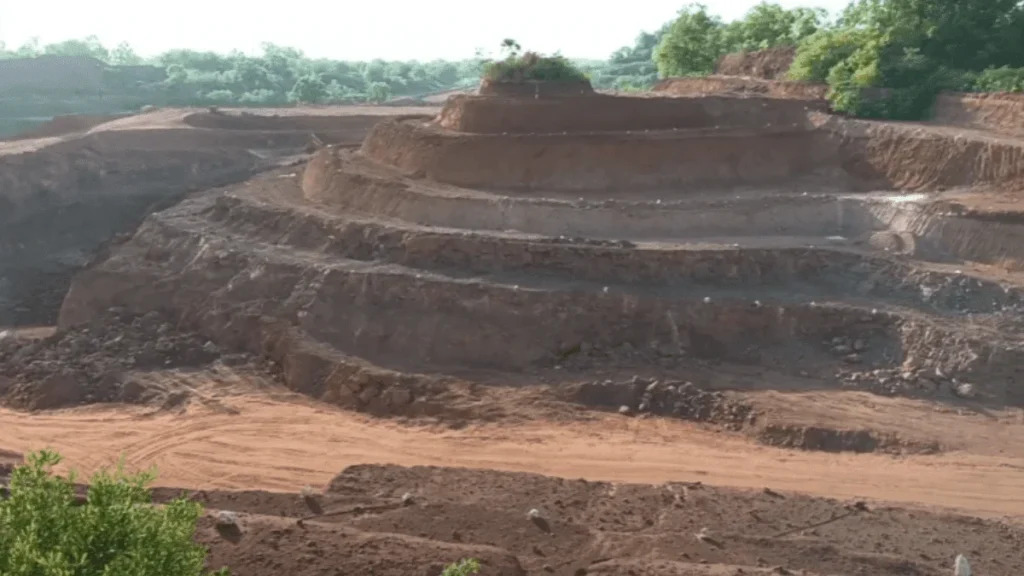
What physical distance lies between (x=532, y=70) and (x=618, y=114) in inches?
129

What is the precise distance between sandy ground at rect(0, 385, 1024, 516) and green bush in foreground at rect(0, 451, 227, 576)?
8779 millimetres

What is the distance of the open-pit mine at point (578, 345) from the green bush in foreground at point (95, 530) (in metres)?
3.56

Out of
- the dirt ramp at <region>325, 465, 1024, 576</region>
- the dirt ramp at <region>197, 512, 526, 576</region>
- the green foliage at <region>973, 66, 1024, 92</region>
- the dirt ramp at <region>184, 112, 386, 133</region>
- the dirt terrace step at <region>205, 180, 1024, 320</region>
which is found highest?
the green foliage at <region>973, 66, 1024, 92</region>

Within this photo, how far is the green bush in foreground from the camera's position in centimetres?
593

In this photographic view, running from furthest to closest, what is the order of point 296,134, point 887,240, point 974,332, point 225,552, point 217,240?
point 296,134
point 217,240
point 887,240
point 974,332
point 225,552

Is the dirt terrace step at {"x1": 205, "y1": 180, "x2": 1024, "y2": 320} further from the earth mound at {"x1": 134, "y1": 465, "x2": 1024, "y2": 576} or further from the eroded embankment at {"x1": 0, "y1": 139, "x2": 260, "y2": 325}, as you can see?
the eroded embankment at {"x1": 0, "y1": 139, "x2": 260, "y2": 325}

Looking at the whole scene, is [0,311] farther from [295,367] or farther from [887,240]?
[887,240]

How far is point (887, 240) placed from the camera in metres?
21.1

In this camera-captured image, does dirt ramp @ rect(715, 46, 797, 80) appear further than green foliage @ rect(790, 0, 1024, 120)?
Yes

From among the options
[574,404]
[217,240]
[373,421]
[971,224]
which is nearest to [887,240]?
[971,224]

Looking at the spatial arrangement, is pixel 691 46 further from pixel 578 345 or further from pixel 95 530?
Answer: pixel 95 530

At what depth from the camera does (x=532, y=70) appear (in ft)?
90.4

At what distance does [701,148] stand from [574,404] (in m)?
9.86

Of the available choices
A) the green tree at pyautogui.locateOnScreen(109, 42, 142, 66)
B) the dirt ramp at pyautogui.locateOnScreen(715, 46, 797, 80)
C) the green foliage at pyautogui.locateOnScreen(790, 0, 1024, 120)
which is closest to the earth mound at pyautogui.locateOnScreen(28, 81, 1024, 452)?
the green foliage at pyautogui.locateOnScreen(790, 0, 1024, 120)
